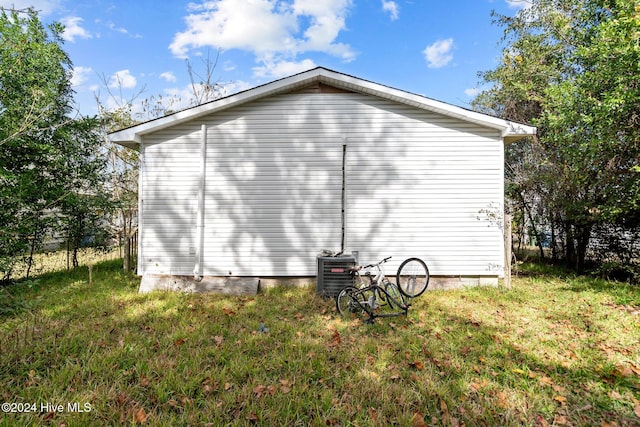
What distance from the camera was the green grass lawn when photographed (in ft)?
8.40

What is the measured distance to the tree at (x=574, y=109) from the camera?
238 inches

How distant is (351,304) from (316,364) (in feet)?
5.88

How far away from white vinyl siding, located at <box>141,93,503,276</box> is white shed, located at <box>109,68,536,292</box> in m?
0.02

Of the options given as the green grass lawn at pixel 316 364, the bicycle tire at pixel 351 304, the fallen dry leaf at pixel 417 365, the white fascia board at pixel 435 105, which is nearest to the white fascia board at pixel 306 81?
the white fascia board at pixel 435 105

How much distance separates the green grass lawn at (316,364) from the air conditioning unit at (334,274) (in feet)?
1.71

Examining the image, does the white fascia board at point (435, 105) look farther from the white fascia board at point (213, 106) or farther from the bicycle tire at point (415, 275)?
the bicycle tire at point (415, 275)

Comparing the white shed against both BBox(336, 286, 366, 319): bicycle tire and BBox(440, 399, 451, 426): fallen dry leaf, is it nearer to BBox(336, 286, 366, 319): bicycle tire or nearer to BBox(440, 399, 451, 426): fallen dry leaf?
BBox(336, 286, 366, 319): bicycle tire

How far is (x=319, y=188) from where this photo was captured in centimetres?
672

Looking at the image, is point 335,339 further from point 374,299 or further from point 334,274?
point 334,274

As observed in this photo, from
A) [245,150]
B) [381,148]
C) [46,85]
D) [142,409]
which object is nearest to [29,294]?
[46,85]

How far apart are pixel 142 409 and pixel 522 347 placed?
4.27 m

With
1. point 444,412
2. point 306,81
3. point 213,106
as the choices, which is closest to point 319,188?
point 306,81

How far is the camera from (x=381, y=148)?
673 cm

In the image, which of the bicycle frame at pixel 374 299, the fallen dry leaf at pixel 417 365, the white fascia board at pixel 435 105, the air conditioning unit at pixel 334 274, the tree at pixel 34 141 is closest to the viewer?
the fallen dry leaf at pixel 417 365
